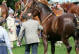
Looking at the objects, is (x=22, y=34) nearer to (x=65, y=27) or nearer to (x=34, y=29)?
(x=34, y=29)

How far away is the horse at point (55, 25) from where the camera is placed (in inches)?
518

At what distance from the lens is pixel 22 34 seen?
38.7ft

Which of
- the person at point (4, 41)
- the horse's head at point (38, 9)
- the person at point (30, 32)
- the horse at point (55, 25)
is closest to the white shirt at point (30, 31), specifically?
the person at point (30, 32)

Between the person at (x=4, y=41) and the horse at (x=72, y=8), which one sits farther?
the horse at (x=72, y=8)

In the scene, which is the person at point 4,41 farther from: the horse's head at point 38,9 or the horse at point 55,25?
the horse's head at point 38,9

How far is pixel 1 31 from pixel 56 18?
4202 millimetres

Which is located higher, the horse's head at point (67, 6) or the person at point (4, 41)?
the person at point (4, 41)

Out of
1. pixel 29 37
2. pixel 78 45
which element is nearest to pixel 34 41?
pixel 29 37

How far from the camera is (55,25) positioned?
13422 mm

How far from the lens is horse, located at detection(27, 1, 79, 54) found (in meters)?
13.2

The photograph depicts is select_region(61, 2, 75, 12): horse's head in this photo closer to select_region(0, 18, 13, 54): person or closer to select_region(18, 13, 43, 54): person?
select_region(18, 13, 43, 54): person

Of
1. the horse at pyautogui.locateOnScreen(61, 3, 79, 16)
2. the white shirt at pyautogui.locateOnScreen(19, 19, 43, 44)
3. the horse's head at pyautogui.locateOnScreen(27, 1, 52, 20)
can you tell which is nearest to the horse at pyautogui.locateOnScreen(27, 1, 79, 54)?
the horse's head at pyautogui.locateOnScreen(27, 1, 52, 20)

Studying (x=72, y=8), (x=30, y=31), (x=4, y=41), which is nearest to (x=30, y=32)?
(x=30, y=31)

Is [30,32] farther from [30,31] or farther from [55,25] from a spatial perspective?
[55,25]
